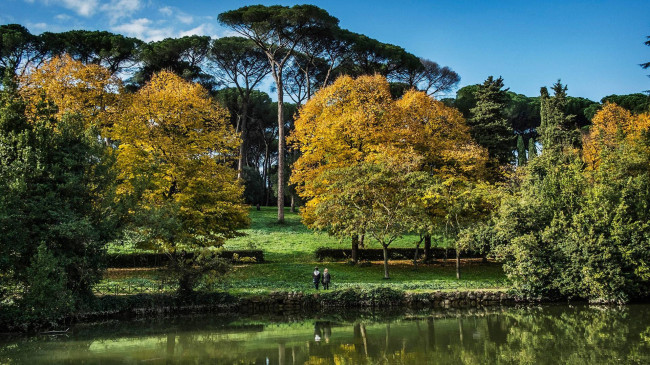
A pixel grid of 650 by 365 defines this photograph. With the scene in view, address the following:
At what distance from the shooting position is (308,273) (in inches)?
1065

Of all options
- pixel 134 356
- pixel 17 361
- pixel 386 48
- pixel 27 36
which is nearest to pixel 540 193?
pixel 134 356

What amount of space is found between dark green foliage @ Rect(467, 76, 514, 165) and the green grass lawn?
29.4ft

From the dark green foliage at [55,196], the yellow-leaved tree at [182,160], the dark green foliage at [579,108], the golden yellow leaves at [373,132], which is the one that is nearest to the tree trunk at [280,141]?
the golden yellow leaves at [373,132]

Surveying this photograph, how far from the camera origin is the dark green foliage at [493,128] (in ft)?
120

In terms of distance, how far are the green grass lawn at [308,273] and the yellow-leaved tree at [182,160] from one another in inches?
100

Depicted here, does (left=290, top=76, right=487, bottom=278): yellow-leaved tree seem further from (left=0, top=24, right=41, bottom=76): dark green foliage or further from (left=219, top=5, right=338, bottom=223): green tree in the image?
(left=0, top=24, right=41, bottom=76): dark green foliage

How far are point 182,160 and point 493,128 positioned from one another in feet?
76.7

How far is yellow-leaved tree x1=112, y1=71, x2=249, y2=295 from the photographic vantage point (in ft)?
76.5

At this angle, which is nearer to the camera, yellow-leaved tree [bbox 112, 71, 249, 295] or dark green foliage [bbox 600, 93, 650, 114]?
yellow-leaved tree [bbox 112, 71, 249, 295]

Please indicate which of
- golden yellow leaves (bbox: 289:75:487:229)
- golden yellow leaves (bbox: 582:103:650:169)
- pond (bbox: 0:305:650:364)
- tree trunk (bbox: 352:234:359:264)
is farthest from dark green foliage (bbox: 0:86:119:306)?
golden yellow leaves (bbox: 582:103:650:169)

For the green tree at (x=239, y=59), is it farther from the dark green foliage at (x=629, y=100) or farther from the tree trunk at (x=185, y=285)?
the dark green foliage at (x=629, y=100)

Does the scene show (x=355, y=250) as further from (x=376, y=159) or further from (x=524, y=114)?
(x=524, y=114)

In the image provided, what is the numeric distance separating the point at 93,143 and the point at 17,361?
9379 millimetres

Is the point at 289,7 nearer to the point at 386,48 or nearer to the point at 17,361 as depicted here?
Result: the point at 386,48
